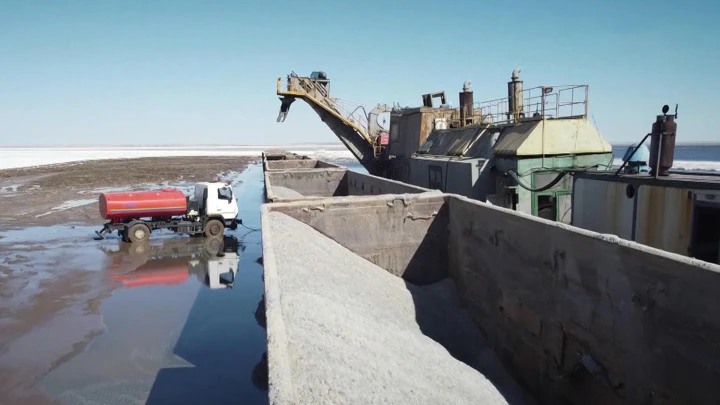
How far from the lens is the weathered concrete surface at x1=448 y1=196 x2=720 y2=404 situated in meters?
3.33

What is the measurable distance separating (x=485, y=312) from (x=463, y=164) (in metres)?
6.28

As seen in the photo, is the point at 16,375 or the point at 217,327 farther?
the point at 217,327

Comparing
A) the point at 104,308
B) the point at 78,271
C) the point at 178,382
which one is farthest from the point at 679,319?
the point at 78,271

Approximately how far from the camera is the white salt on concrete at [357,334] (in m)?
2.98

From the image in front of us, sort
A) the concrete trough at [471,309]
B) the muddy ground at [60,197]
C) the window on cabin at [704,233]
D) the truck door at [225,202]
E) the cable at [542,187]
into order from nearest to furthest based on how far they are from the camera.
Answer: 1. the concrete trough at [471,309]
2. the window on cabin at [704,233]
3. the cable at [542,187]
4. the truck door at [225,202]
5. the muddy ground at [60,197]

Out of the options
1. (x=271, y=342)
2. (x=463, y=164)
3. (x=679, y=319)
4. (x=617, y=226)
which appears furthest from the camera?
(x=463, y=164)

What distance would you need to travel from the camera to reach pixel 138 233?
14.7 meters

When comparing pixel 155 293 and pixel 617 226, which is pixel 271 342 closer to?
Answer: pixel 617 226

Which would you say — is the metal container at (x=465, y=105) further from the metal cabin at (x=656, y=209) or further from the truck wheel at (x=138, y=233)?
the truck wheel at (x=138, y=233)

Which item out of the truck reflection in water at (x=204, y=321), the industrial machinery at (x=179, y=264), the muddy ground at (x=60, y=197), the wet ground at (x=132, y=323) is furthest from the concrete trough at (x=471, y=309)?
the muddy ground at (x=60, y=197)

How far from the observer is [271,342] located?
285 cm

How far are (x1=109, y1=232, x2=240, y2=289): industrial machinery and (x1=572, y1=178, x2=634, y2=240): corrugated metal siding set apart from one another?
733 cm

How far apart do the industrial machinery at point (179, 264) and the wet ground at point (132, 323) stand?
1.1 inches

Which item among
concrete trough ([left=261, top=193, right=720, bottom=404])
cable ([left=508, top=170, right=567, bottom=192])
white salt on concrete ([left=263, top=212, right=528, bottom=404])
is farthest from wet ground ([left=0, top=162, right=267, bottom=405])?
cable ([left=508, top=170, right=567, bottom=192])
